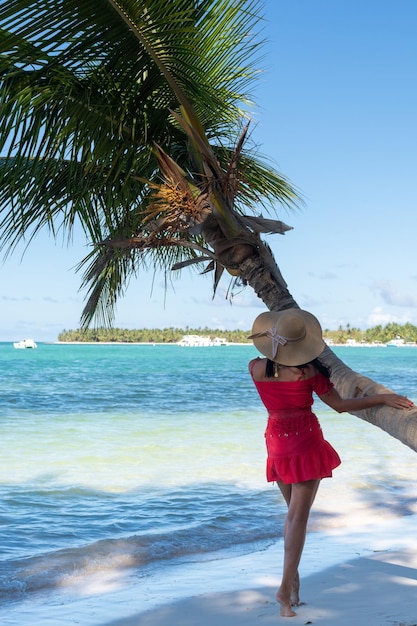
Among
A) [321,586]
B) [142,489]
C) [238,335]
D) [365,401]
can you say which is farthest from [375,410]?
[238,335]

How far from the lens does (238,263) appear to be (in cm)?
474

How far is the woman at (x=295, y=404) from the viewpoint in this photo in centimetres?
352

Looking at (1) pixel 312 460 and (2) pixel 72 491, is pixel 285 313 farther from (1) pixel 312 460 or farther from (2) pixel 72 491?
(2) pixel 72 491

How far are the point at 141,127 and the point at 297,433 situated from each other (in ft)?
10.1

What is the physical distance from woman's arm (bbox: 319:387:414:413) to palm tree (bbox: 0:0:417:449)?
0.82ft

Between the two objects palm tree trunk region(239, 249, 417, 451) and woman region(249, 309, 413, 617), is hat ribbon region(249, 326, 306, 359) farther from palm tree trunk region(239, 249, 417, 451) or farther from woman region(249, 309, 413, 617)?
palm tree trunk region(239, 249, 417, 451)

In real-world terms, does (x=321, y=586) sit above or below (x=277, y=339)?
below

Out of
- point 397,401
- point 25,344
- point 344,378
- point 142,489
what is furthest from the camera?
point 25,344

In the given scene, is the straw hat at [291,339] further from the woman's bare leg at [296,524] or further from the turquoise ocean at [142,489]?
the turquoise ocean at [142,489]

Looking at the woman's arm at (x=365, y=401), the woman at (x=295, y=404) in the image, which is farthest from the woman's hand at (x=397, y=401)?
the woman at (x=295, y=404)

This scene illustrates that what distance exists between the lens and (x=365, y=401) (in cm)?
342

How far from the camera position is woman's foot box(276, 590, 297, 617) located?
146 inches

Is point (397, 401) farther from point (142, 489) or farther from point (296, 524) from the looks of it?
point (142, 489)

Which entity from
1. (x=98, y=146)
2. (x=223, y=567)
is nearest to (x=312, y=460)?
(x=223, y=567)
